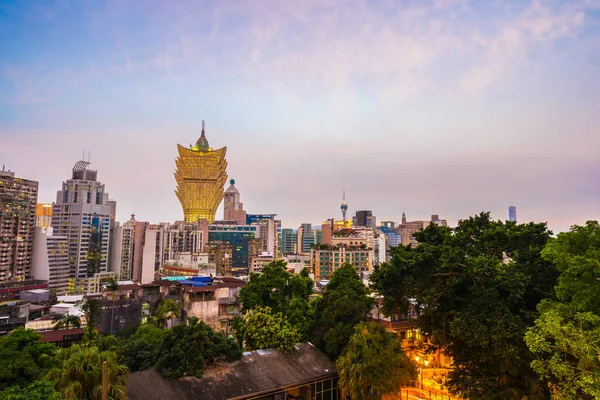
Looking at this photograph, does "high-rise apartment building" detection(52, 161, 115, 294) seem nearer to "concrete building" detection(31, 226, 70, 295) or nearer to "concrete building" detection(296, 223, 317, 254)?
"concrete building" detection(31, 226, 70, 295)

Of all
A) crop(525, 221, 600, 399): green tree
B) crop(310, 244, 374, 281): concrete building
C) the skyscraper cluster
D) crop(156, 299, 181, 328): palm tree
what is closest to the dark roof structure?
crop(525, 221, 600, 399): green tree

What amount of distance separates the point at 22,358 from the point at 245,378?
941cm

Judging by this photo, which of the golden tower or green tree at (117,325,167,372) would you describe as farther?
the golden tower

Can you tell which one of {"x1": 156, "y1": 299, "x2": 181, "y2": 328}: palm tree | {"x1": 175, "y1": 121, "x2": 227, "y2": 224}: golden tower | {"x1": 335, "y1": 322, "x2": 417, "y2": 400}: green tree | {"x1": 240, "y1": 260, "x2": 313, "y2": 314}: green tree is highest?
{"x1": 175, "y1": 121, "x2": 227, "y2": 224}: golden tower

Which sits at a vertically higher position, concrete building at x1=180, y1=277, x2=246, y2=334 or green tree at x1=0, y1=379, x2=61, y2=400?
green tree at x1=0, y1=379, x2=61, y2=400

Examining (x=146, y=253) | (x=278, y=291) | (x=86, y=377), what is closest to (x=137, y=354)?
(x=86, y=377)

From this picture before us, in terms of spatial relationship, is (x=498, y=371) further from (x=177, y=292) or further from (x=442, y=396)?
(x=177, y=292)

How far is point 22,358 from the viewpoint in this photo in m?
14.9

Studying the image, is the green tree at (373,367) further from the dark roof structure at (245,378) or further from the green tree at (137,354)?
the green tree at (137,354)

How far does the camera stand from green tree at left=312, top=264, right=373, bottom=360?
21.6 m

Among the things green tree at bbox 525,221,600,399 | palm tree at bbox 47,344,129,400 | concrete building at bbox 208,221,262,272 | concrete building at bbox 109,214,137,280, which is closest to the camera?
green tree at bbox 525,221,600,399

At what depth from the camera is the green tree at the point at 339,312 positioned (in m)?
21.6

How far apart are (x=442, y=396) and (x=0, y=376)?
21.6 m

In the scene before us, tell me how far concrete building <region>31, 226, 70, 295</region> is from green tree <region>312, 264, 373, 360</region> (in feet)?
266
